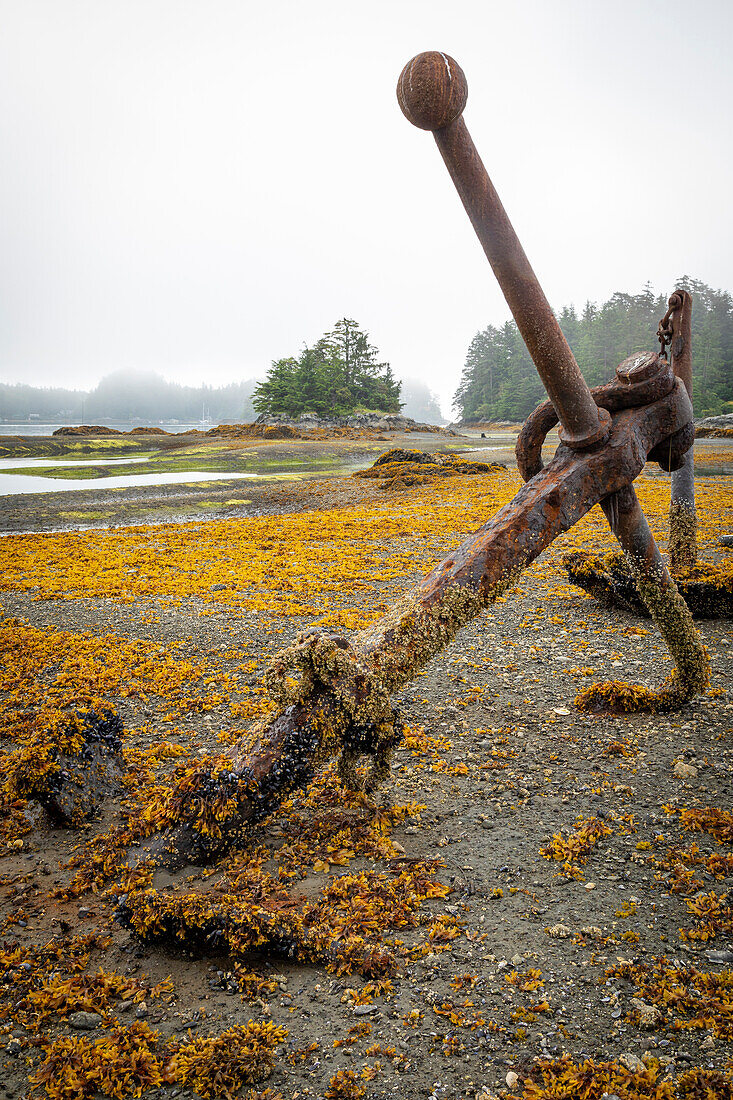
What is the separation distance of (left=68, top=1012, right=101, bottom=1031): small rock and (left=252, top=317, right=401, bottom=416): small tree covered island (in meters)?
58.1

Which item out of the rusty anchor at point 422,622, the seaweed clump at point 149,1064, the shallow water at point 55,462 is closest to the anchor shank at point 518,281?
the rusty anchor at point 422,622

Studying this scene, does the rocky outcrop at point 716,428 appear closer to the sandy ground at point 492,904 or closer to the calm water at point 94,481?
the calm water at point 94,481

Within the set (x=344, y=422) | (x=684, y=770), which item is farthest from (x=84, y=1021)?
(x=344, y=422)

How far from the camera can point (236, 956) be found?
94.3 inches

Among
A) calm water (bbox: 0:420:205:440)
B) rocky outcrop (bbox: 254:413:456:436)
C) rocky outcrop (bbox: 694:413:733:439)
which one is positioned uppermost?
calm water (bbox: 0:420:205:440)

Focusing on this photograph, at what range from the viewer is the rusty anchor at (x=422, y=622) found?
2.51 metres

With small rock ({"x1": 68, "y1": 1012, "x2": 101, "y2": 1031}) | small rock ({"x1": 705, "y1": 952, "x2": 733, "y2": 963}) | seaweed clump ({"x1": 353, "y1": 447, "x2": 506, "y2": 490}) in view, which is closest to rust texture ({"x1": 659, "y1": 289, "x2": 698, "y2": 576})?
small rock ({"x1": 705, "y1": 952, "x2": 733, "y2": 963})

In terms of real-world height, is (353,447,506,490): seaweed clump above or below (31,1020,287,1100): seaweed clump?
above

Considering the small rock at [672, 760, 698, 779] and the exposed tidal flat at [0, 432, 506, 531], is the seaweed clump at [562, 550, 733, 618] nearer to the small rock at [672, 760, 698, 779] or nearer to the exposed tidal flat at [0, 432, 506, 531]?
the small rock at [672, 760, 698, 779]

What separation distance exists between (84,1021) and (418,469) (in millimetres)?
20778

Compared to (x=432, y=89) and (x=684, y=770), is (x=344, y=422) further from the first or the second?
(x=432, y=89)

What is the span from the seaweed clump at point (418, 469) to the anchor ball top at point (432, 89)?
1760cm

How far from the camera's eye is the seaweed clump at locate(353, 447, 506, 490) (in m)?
20.3

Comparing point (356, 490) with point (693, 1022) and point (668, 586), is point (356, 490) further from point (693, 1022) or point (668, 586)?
point (693, 1022)
